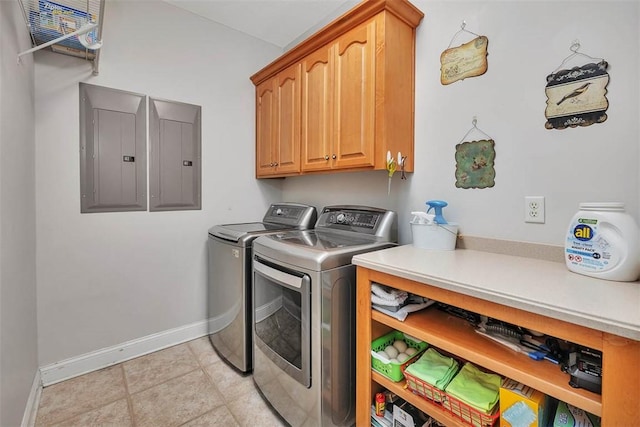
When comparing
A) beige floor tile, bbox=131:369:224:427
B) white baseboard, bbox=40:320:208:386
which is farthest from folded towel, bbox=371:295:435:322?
white baseboard, bbox=40:320:208:386

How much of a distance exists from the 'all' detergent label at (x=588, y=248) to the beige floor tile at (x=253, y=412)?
1517 millimetres

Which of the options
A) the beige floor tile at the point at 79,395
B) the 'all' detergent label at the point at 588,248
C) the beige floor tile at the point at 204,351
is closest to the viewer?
the 'all' detergent label at the point at 588,248

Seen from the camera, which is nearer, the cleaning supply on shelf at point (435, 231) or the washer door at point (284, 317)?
the washer door at point (284, 317)

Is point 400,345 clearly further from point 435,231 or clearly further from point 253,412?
point 253,412

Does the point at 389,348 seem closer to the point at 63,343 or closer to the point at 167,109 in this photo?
the point at 63,343

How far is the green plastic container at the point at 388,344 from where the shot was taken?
114 centimetres

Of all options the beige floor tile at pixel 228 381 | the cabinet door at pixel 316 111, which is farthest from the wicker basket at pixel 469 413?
the cabinet door at pixel 316 111

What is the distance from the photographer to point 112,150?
6.10ft

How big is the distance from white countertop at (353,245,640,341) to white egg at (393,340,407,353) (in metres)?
0.40

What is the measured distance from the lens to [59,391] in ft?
5.36

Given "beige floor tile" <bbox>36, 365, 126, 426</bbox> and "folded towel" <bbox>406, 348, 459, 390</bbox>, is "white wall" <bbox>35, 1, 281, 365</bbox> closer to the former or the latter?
"beige floor tile" <bbox>36, 365, 126, 426</bbox>

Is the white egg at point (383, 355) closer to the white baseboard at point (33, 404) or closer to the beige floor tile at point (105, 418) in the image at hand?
the beige floor tile at point (105, 418)

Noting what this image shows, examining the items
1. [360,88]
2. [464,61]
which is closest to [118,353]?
[360,88]

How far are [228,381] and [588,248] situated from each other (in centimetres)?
194
